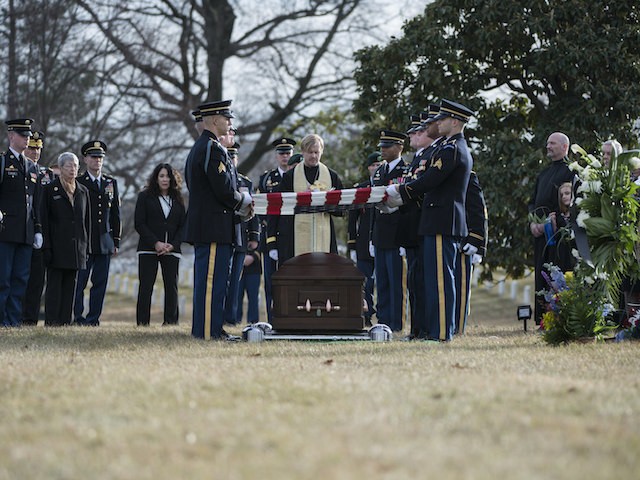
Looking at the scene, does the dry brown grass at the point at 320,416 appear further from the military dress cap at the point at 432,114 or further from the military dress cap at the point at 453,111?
the military dress cap at the point at 432,114

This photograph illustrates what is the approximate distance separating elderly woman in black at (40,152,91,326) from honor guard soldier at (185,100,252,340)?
10.3 ft

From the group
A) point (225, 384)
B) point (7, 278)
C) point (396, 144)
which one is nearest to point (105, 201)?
point (7, 278)

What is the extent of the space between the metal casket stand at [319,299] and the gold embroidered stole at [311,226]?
116cm

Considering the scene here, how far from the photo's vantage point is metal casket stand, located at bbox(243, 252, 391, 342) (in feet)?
31.6

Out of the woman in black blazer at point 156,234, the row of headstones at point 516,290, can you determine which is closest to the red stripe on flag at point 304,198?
the woman in black blazer at point 156,234

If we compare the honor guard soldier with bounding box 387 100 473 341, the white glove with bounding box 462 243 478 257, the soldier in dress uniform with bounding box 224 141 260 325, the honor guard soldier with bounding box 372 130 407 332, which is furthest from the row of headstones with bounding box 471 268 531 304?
the honor guard soldier with bounding box 387 100 473 341

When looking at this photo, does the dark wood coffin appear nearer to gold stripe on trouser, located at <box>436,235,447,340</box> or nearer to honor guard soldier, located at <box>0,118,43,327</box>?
gold stripe on trouser, located at <box>436,235,447,340</box>

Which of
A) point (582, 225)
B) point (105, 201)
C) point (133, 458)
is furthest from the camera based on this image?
point (105, 201)

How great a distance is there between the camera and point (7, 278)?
39.2 ft

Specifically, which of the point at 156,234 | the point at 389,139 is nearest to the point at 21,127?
the point at 156,234

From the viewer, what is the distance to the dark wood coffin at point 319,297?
9617 mm

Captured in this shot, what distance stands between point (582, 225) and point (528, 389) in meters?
3.61

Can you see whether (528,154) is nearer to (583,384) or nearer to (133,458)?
(583,384)

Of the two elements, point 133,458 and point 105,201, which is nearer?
point 133,458
